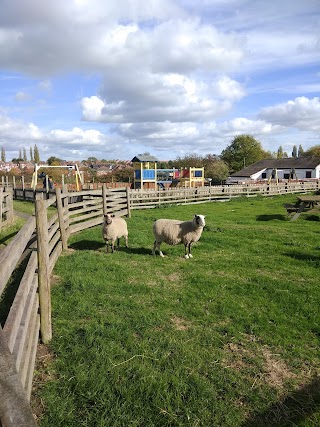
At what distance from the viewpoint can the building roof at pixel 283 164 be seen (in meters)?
61.0

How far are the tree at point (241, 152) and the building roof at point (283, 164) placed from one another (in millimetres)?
7483

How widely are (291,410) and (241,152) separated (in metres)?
Answer: 74.5

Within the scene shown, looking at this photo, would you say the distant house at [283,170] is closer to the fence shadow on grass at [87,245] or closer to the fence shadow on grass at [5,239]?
the fence shadow on grass at [87,245]

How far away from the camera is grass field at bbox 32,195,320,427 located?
10.6 feet

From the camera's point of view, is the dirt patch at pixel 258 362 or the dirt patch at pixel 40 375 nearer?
the dirt patch at pixel 40 375

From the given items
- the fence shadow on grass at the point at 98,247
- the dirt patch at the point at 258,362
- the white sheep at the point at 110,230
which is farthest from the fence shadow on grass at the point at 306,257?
the white sheep at the point at 110,230

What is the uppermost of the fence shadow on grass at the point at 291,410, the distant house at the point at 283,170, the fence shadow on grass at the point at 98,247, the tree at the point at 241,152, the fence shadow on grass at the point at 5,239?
the tree at the point at 241,152

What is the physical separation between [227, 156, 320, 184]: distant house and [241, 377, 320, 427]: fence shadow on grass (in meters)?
57.5

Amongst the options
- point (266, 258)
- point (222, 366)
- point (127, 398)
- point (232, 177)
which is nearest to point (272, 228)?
point (266, 258)

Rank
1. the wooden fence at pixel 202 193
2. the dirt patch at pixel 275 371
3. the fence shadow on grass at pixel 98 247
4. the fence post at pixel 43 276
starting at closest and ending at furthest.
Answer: the dirt patch at pixel 275 371, the fence post at pixel 43 276, the fence shadow on grass at pixel 98 247, the wooden fence at pixel 202 193

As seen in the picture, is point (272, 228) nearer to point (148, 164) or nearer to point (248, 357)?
point (248, 357)

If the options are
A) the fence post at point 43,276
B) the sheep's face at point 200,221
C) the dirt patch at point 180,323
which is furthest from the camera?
the sheep's face at point 200,221

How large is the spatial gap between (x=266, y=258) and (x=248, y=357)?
4.66 m

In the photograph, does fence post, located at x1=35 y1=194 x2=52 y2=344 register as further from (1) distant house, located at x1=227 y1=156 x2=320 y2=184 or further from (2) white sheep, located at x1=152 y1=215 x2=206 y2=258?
(1) distant house, located at x1=227 y1=156 x2=320 y2=184
